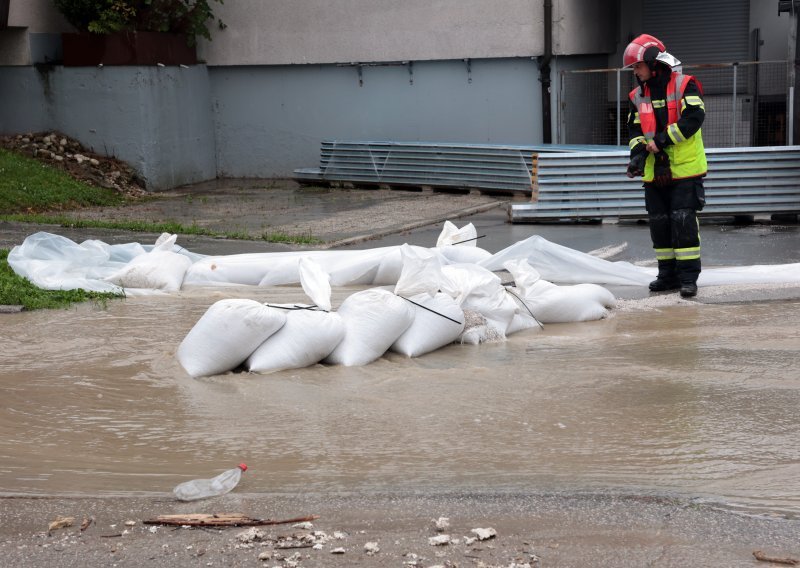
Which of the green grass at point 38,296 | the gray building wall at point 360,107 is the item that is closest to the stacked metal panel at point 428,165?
the gray building wall at point 360,107

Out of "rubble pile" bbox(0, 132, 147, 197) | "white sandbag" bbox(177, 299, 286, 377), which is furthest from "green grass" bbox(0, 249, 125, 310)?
"rubble pile" bbox(0, 132, 147, 197)

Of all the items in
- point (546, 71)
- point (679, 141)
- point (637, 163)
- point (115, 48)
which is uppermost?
point (115, 48)

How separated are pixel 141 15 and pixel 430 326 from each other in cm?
1215

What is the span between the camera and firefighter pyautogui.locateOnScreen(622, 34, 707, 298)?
757 cm

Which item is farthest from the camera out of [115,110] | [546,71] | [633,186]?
[115,110]

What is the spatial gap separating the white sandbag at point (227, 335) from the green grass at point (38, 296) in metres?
1.99

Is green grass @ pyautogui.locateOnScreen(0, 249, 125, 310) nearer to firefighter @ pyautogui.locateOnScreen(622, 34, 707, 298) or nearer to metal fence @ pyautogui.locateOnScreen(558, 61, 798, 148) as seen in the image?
firefighter @ pyautogui.locateOnScreen(622, 34, 707, 298)

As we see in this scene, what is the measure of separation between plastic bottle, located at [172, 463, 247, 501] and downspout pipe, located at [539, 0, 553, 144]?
12303 mm

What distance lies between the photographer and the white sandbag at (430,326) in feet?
20.0

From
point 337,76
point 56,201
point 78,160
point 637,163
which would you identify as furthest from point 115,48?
point 637,163

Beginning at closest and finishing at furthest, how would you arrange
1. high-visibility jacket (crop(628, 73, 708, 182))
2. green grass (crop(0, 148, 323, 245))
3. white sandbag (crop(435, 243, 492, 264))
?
high-visibility jacket (crop(628, 73, 708, 182)), white sandbag (crop(435, 243, 492, 264)), green grass (crop(0, 148, 323, 245))

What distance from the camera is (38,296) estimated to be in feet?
24.9

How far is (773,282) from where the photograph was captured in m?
7.95

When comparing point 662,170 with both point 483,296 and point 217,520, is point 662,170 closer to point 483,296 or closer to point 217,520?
point 483,296
